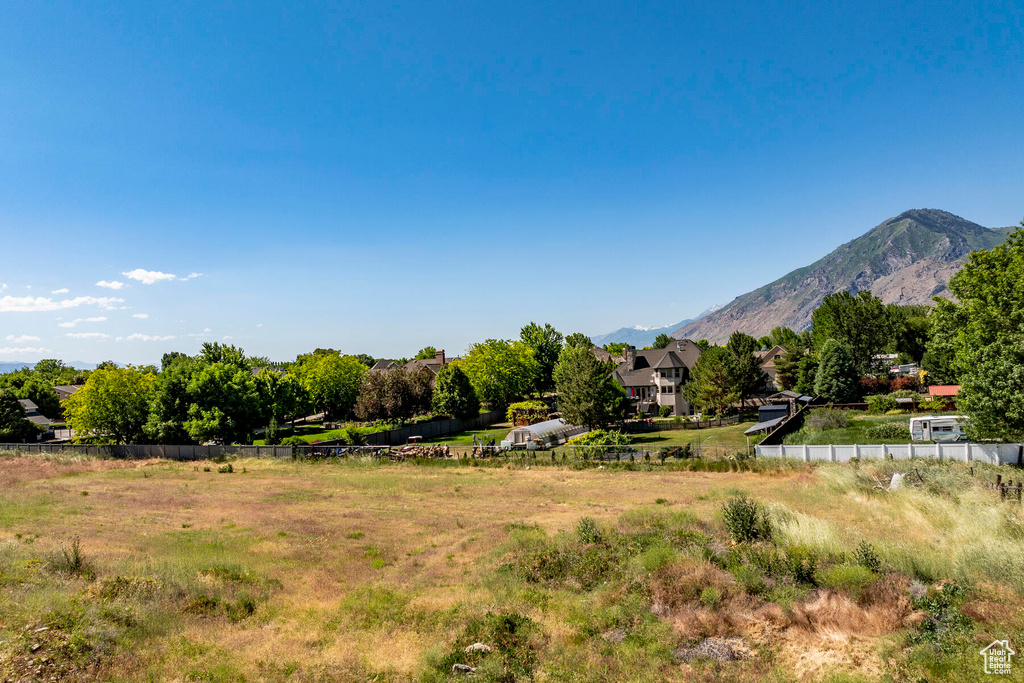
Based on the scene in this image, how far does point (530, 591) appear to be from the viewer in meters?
14.5

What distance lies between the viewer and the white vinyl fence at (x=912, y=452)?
28.8 metres

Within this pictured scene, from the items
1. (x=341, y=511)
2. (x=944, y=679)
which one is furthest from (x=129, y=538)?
(x=944, y=679)

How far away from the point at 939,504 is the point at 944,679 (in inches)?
466

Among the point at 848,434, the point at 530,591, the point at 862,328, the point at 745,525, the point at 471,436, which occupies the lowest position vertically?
the point at 471,436

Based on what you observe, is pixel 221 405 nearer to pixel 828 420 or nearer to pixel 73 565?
pixel 73 565

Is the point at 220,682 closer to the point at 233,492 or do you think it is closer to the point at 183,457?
the point at 233,492

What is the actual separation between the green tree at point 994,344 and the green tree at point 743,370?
75.8 ft

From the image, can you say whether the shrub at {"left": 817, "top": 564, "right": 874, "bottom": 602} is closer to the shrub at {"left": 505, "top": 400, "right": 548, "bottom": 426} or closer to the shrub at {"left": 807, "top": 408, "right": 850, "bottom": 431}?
the shrub at {"left": 807, "top": 408, "right": 850, "bottom": 431}

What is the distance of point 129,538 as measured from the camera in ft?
66.4

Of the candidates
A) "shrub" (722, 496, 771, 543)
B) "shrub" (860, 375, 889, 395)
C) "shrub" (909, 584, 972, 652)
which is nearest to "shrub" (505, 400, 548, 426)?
"shrub" (860, 375, 889, 395)

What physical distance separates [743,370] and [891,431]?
22944mm

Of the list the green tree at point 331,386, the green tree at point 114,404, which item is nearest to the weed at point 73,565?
the green tree at point 114,404

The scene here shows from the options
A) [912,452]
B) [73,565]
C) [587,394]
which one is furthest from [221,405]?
[912,452]

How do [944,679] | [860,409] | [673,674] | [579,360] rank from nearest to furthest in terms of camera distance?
[944,679] → [673,674] → [579,360] → [860,409]
